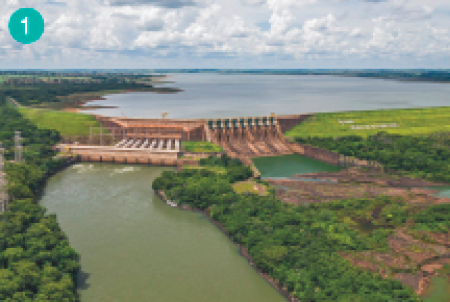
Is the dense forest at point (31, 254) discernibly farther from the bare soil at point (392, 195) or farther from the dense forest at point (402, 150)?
the dense forest at point (402, 150)

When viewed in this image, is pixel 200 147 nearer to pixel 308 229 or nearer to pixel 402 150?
pixel 402 150

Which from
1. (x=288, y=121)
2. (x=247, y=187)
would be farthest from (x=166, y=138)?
(x=247, y=187)

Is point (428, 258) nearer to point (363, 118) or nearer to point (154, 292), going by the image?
point (154, 292)

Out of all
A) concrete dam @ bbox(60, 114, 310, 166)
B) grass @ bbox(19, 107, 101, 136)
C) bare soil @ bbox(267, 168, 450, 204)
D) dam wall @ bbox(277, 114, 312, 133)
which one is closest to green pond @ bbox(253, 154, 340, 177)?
concrete dam @ bbox(60, 114, 310, 166)

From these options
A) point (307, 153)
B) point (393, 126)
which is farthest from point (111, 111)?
point (393, 126)

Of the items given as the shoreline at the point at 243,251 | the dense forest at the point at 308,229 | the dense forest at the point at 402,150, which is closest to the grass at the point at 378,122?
the dense forest at the point at 402,150

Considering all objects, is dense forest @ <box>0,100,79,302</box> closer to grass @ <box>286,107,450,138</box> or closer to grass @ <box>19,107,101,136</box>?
grass @ <box>19,107,101,136</box>

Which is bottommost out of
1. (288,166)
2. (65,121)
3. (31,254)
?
(31,254)
